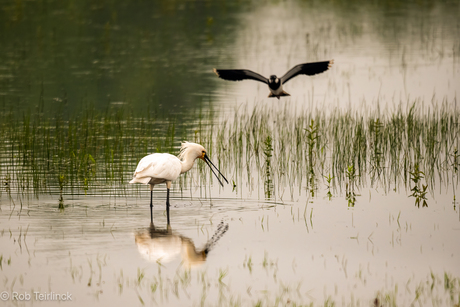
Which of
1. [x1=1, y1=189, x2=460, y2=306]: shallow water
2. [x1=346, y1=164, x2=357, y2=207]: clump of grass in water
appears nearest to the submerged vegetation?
[x1=346, y1=164, x2=357, y2=207]: clump of grass in water

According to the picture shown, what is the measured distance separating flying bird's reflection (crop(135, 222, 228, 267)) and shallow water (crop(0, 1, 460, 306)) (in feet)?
0.09

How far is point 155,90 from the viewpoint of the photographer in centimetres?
2284

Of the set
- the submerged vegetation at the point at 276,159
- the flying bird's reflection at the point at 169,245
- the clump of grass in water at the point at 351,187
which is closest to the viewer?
the flying bird's reflection at the point at 169,245

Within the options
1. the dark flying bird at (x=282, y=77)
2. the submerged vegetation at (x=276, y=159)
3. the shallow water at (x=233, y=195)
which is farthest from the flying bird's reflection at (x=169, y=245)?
the dark flying bird at (x=282, y=77)

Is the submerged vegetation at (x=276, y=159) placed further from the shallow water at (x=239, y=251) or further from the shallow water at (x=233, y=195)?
the shallow water at (x=239, y=251)

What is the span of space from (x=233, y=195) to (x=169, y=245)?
280 centimetres

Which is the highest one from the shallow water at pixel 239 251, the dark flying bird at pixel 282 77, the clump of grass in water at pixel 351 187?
the dark flying bird at pixel 282 77

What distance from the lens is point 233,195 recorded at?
10.7 metres

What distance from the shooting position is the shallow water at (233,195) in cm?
684

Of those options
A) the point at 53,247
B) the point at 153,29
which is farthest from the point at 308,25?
the point at 53,247

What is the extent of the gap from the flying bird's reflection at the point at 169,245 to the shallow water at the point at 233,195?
3 cm

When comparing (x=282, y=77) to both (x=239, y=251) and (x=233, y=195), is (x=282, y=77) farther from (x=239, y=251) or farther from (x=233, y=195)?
(x=239, y=251)

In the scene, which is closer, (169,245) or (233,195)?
(169,245)

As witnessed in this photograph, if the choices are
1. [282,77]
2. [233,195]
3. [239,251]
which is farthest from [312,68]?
[239,251]
